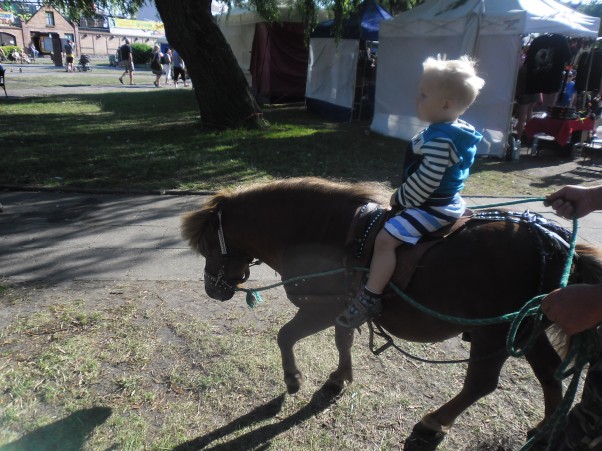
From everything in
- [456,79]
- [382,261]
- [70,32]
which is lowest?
[382,261]

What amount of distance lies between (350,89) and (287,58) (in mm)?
5203

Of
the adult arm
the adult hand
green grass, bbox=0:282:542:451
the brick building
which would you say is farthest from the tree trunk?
the brick building

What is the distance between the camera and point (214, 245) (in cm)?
283

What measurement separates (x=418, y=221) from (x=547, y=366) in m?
1.07

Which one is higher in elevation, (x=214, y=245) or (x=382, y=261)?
(x=382, y=261)

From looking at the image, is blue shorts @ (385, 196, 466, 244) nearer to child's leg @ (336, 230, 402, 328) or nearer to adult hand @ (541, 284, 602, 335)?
child's leg @ (336, 230, 402, 328)

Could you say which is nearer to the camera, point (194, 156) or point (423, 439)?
point (423, 439)

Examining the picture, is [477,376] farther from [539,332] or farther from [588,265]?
[588,265]

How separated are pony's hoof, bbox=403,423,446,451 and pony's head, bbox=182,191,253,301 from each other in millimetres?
1327

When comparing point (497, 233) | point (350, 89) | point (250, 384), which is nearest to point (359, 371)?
point (250, 384)

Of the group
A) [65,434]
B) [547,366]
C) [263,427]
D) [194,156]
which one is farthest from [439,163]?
[194,156]

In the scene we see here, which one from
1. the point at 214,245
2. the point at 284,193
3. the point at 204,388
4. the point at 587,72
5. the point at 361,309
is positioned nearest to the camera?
the point at 361,309

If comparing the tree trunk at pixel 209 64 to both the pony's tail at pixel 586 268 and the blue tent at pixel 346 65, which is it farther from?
the pony's tail at pixel 586 268

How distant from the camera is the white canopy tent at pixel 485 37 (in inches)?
350
